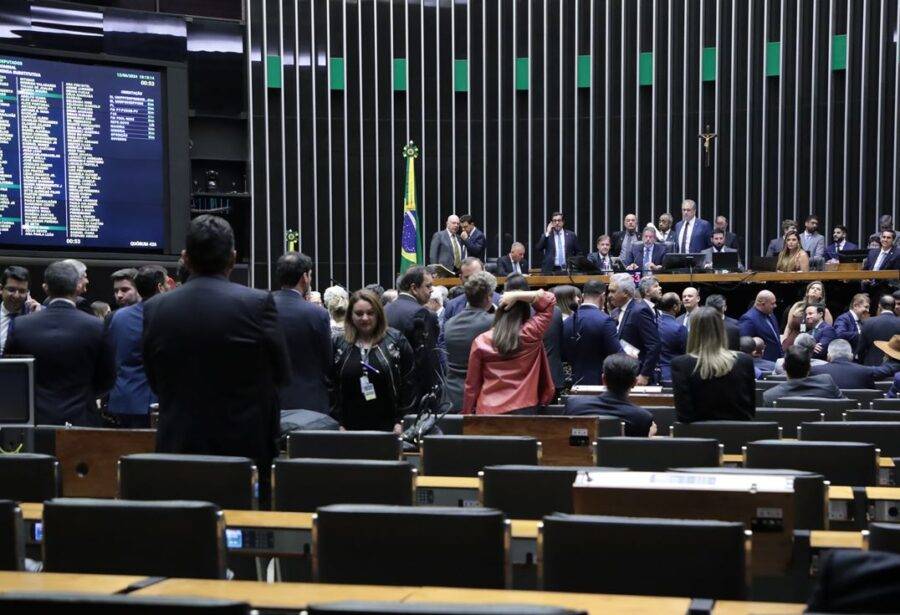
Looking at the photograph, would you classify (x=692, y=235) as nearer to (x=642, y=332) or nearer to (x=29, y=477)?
(x=642, y=332)

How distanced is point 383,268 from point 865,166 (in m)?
6.56

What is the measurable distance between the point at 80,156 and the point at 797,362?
675 cm

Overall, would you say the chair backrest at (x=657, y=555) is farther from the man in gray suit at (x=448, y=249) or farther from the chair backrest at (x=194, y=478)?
the man in gray suit at (x=448, y=249)

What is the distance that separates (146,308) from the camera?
3.77 m

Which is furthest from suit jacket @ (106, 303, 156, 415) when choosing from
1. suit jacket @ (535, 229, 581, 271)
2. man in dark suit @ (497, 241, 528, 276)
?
suit jacket @ (535, 229, 581, 271)

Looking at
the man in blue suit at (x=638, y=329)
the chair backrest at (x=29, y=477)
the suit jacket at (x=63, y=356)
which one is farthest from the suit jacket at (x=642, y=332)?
the chair backrest at (x=29, y=477)

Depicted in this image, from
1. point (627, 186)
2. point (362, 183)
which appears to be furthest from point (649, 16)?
point (362, 183)

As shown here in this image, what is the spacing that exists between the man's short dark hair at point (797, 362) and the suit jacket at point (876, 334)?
11.2 feet

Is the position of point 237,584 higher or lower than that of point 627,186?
lower

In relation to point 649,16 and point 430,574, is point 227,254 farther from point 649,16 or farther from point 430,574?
point 649,16

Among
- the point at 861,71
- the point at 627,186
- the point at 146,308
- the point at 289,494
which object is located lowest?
the point at 289,494

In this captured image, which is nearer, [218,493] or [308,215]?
[218,493]

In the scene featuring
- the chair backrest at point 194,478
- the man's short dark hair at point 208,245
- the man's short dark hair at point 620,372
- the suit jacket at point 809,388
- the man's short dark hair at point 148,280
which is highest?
the man's short dark hair at point 208,245

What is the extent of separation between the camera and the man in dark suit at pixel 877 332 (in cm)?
955
